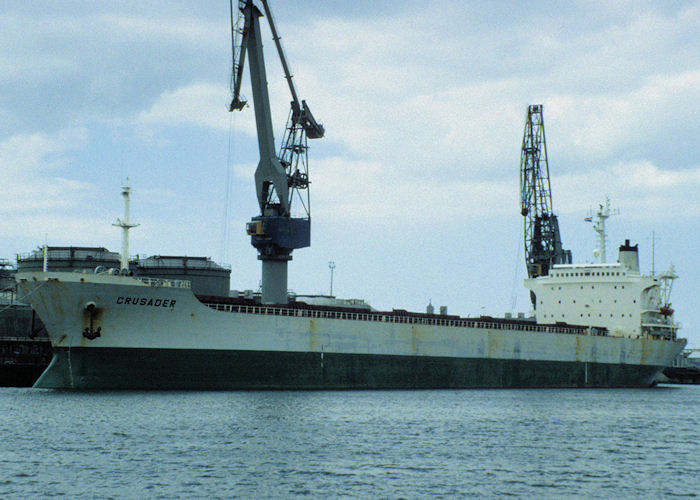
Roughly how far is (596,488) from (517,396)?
23.4 m

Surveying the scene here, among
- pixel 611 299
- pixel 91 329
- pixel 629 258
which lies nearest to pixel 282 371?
pixel 91 329

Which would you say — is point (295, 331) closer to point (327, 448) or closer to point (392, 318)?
point (392, 318)

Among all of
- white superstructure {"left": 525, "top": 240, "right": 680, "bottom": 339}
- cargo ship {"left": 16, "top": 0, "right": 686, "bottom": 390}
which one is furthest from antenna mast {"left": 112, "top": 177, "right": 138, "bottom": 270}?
white superstructure {"left": 525, "top": 240, "right": 680, "bottom": 339}

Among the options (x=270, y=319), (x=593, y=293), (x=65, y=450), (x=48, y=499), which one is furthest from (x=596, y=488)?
(x=593, y=293)

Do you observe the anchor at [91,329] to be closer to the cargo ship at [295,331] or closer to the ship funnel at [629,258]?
the cargo ship at [295,331]

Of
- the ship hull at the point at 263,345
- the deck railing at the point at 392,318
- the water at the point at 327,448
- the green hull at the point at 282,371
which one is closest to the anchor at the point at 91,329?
the ship hull at the point at 263,345

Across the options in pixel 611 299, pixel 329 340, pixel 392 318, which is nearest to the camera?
pixel 329 340

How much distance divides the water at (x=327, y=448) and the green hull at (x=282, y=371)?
1070mm

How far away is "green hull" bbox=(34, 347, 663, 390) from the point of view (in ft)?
115

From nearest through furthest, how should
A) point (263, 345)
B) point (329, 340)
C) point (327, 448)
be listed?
point (327, 448) < point (263, 345) < point (329, 340)

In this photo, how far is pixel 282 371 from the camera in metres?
38.9

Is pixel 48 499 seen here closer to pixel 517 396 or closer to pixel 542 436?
pixel 542 436

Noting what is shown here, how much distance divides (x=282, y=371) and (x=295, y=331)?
190cm

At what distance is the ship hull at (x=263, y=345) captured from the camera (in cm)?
3444
